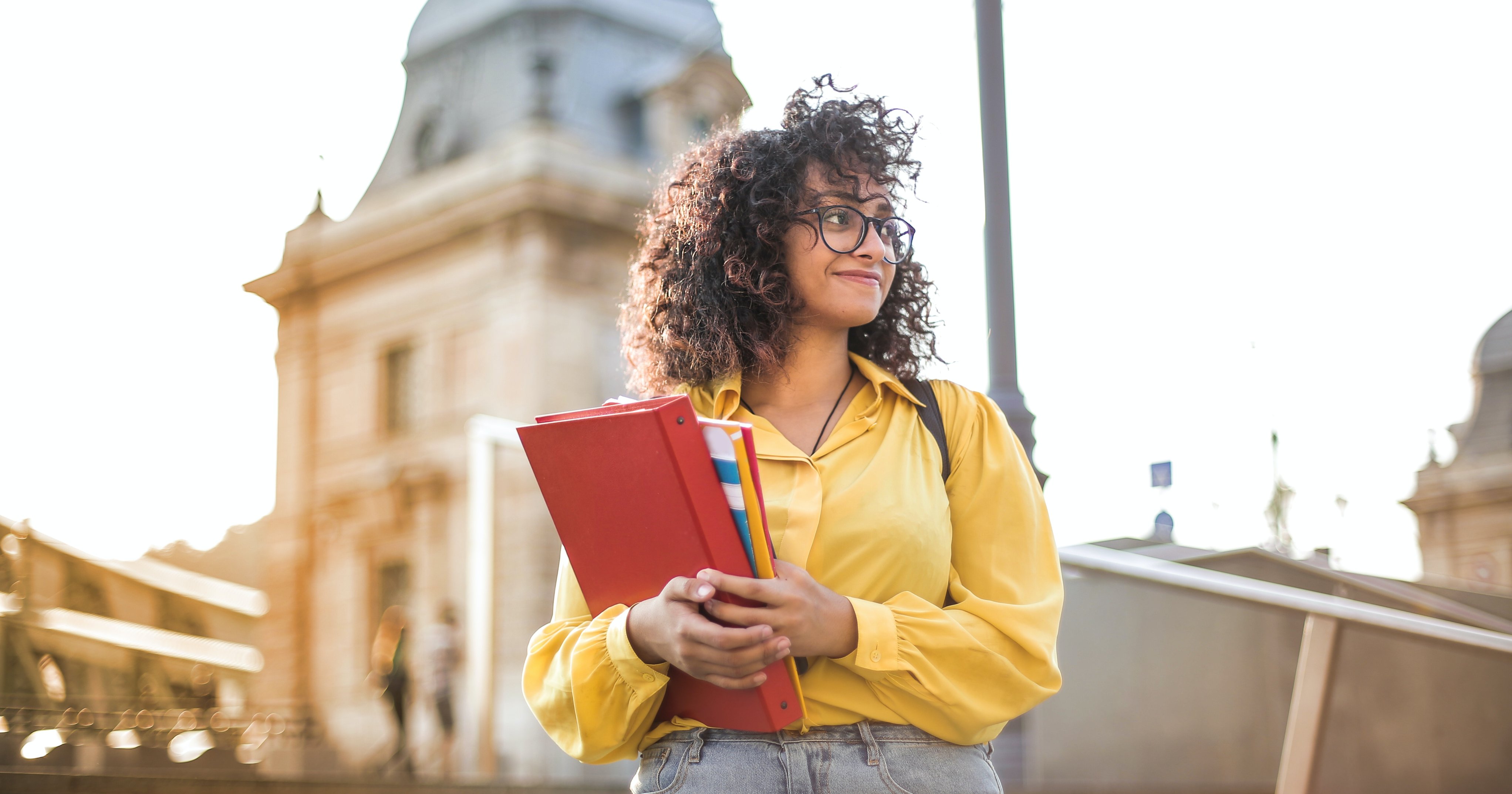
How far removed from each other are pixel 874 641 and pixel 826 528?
0.64ft

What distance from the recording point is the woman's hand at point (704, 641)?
1.55 m

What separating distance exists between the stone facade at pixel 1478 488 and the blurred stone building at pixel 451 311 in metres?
11.7

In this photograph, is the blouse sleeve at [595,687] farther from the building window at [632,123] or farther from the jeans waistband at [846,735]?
the building window at [632,123]

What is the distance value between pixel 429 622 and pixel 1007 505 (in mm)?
17638

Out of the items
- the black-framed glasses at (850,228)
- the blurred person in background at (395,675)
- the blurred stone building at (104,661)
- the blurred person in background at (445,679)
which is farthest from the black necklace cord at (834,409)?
the blurred person in background at (445,679)

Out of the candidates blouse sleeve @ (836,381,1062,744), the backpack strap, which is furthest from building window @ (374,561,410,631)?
blouse sleeve @ (836,381,1062,744)

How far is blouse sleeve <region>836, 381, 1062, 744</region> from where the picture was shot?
1642 mm

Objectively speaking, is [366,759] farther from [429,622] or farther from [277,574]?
[277,574]

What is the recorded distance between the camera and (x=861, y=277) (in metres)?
1.94

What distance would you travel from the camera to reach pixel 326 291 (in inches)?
838

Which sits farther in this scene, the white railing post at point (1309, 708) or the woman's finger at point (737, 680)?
the white railing post at point (1309, 708)

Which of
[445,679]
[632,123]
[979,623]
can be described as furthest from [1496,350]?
[632,123]

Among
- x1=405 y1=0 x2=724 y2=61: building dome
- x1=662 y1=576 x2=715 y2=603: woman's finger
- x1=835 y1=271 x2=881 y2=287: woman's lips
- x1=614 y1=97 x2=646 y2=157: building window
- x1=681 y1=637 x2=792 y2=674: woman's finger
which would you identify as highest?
x1=405 y1=0 x2=724 y2=61: building dome

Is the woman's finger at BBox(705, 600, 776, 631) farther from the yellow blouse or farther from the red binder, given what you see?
the yellow blouse
